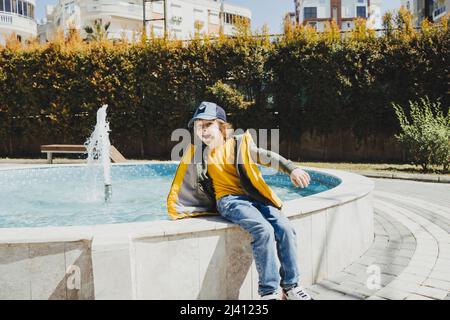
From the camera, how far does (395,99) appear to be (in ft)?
50.8

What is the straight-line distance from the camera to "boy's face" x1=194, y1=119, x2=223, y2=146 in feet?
12.5

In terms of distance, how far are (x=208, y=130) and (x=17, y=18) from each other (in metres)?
36.7

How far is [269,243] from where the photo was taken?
10.9ft

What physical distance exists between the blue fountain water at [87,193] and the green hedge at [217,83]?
21.8ft

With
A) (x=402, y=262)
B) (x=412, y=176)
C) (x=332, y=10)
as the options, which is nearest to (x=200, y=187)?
(x=402, y=262)

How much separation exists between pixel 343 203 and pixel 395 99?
12279mm

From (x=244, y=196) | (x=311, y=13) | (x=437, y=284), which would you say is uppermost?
(x=311, y=13)

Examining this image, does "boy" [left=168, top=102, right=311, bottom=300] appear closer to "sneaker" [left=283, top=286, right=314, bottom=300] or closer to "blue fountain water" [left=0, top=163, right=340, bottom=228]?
"sneaker" [left=283, top=286, right=314, bottom=300]

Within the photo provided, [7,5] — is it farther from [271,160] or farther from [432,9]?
[432,9]

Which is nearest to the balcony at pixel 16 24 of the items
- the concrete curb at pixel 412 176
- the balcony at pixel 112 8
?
the balcony at pixel 112 8

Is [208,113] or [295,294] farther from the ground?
[208,113]

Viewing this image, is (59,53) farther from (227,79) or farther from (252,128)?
(252,128)

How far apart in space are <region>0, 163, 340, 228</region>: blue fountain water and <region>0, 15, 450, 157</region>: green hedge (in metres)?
6.65

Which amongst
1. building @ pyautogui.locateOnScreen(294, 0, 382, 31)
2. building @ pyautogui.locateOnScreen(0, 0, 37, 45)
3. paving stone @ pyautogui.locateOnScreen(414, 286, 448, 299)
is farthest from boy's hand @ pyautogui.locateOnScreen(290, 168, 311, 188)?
building @ pyautogui.locateOnScreen(294, 0, 382, 31)
